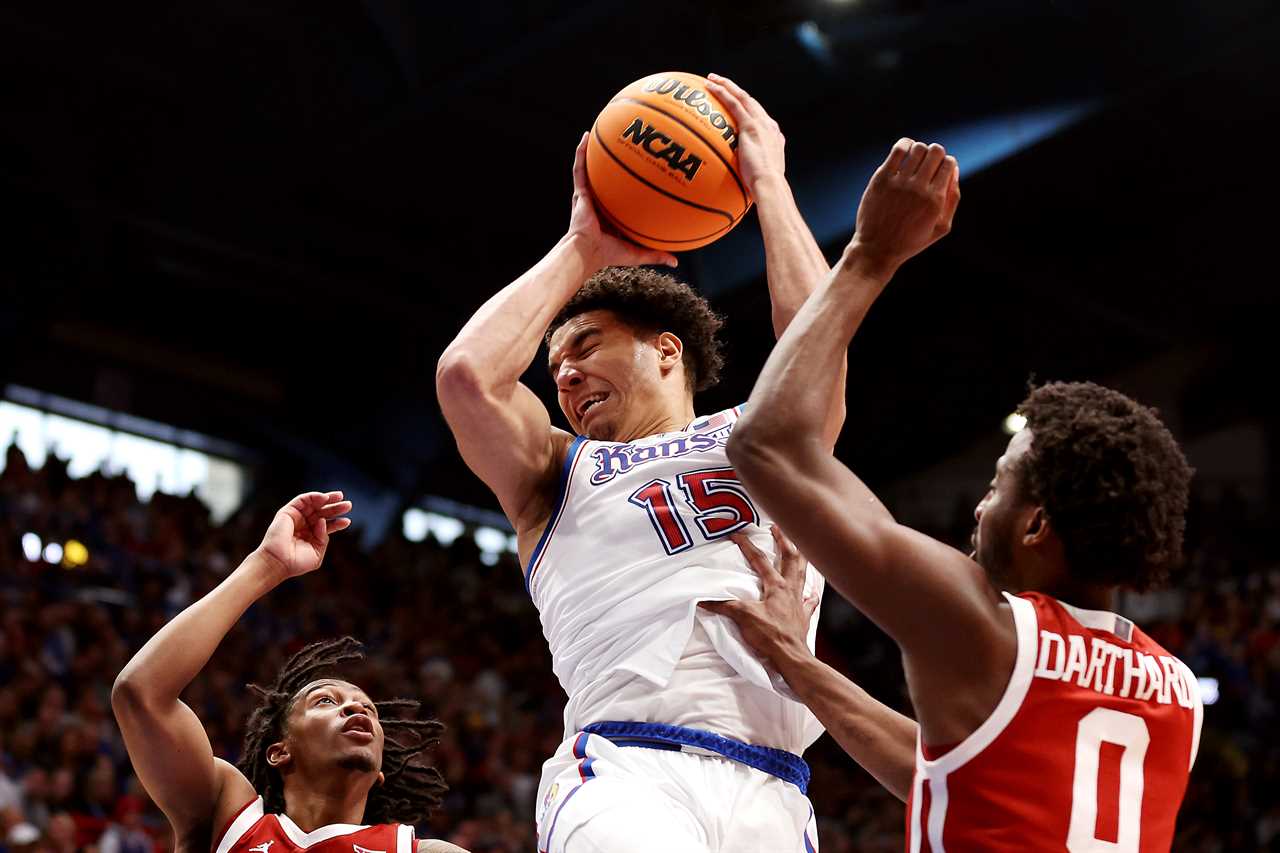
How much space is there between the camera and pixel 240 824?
3594 millimetres

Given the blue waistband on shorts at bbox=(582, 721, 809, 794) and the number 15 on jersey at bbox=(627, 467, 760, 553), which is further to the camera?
the number 15 on jersey at bbox=(627, 467, 760, 553)

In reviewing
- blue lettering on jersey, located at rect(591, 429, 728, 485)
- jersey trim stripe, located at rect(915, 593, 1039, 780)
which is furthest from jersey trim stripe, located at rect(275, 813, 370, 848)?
jersey trim stripe, located at rect(915, 593, 1039, 780)

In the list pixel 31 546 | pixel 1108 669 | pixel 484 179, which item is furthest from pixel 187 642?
pixel 484 179

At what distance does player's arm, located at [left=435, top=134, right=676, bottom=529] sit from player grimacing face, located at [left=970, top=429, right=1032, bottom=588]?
3.49 feet

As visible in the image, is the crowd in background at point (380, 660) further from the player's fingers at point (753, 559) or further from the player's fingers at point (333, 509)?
the player's fingers at point (753, 559)

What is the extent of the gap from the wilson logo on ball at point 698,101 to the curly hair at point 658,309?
1.33 ft

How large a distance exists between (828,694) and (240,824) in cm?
171

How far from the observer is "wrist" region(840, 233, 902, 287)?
218cm

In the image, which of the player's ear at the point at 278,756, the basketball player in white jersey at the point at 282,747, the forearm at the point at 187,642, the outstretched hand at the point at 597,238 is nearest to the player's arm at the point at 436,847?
the basketball player in white jersey at the point at 282,747

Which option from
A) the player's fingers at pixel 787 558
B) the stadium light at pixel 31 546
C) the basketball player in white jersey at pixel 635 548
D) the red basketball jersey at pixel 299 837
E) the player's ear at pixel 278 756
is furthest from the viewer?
the stadium light at pixel 31 546

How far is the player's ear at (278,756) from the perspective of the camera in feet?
13.0

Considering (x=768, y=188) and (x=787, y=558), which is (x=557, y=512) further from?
(x=768, y=188)

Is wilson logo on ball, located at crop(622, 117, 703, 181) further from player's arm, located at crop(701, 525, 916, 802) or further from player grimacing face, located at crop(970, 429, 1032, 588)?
player grimacing face, located at crop(970, 429, 1032, 588)

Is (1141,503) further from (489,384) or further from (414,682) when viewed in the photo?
(414,682)
